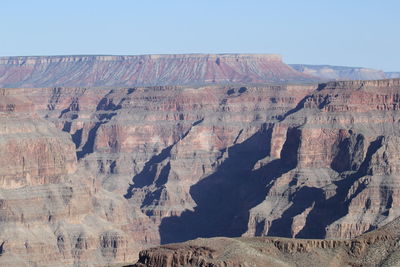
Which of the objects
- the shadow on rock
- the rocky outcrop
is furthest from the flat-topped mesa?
the shadow on rock

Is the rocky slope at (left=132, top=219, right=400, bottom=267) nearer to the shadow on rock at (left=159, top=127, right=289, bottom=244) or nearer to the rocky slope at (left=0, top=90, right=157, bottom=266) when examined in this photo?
the rocky slope at (left=0, top=90, right=157, bottom=266)

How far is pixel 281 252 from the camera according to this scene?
90250mm

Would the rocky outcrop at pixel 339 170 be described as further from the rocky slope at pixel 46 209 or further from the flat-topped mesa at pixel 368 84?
→ the rocky slope at pixel 46 209

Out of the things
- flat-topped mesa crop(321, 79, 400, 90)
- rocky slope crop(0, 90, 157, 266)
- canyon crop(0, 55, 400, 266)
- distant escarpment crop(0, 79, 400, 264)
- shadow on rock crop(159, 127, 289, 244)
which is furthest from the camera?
flat-topped mesa crop(321, 79, 400, 90)

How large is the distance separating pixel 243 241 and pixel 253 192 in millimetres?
95450

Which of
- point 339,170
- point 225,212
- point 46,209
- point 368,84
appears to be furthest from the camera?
point 368,84

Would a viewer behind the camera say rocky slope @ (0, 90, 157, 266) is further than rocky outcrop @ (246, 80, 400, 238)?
No

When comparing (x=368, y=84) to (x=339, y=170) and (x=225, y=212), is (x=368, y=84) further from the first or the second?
(x=225, y=212)

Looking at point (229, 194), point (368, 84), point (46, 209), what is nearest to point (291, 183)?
point (229, 194)

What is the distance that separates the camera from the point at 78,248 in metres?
152

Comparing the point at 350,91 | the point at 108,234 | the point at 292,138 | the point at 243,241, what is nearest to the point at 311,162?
the point at 292,138

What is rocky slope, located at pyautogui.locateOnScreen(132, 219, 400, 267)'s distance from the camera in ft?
286

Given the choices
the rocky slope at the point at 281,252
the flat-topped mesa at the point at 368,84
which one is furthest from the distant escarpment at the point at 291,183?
the rocky slope at the point at 281,252

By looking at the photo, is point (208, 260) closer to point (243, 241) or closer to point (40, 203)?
point (243, 241)
